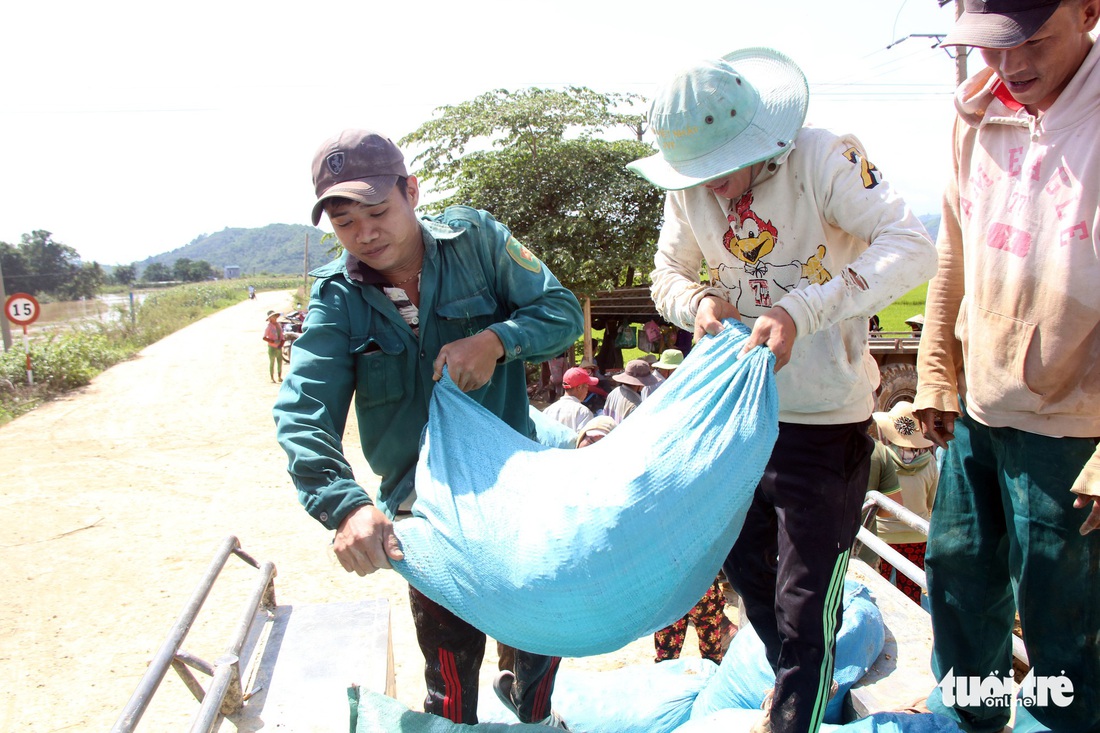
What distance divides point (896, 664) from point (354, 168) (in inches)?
94.1

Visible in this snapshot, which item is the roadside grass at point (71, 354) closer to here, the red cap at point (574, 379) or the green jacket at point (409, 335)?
the red cap at point (574, 379)

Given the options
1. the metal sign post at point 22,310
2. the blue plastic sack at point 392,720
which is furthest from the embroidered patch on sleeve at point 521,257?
the metal sign post at point 22,310

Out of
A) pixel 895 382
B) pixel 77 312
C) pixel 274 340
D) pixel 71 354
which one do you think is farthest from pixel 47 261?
pixel 895 382

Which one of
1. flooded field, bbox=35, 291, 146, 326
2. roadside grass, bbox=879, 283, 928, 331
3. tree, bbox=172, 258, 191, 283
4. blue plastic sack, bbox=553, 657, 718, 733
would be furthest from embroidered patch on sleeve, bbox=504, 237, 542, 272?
tree, bbox=172, 258, 191, 283

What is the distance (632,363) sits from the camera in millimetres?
6816

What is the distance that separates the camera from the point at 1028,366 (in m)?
1.66

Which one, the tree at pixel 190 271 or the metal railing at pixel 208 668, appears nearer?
the metal railing at pixel 208 668

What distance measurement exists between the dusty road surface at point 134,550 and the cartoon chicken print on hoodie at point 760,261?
77.5 inches

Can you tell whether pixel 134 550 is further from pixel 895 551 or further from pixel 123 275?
pixel 123 275

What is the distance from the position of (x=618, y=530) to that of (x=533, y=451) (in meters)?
0.38

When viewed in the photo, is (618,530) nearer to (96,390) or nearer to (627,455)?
(627,455)

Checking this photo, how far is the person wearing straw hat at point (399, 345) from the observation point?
180 centimetres

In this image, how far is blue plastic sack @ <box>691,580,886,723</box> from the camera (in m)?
2.41

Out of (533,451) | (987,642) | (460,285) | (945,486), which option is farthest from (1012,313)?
(460,285)
